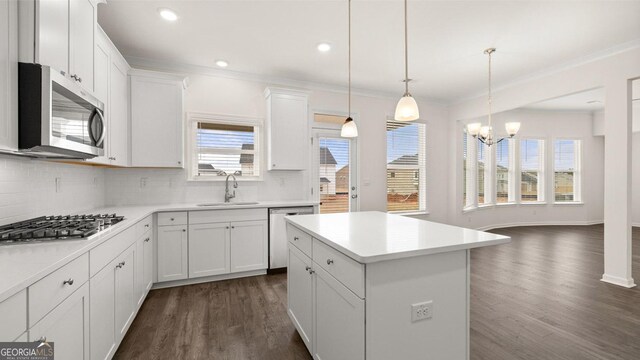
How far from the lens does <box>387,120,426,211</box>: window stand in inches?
209

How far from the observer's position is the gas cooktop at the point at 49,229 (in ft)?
4.68

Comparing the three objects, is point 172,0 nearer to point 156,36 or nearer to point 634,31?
point 156,36

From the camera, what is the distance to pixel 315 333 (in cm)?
183

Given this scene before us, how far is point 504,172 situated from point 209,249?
7.13m

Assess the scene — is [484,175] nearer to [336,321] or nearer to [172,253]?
[336,321]

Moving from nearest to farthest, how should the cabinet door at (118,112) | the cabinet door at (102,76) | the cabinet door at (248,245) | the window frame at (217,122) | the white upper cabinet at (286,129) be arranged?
the cabinet door at (102,76) < the cabinet door at (118,112) < the cabinet door at (248,245) < the window frame at (217,122) < the white upper cabinet at (286,129)

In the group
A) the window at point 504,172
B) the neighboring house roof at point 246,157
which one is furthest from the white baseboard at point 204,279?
the window at point 504,172

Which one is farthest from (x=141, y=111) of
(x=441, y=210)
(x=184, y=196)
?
(x=441, y=210)

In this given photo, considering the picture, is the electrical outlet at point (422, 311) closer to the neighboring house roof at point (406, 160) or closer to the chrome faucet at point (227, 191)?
the chrome faucet at point (227, 191)

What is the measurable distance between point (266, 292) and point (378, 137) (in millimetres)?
3277

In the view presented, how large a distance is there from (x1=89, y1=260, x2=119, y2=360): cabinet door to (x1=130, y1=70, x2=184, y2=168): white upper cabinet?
1789 mm

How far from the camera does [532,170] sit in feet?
24.1

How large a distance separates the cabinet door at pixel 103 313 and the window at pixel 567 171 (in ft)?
30.8

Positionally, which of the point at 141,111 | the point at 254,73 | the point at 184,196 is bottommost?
the point at 184,196
